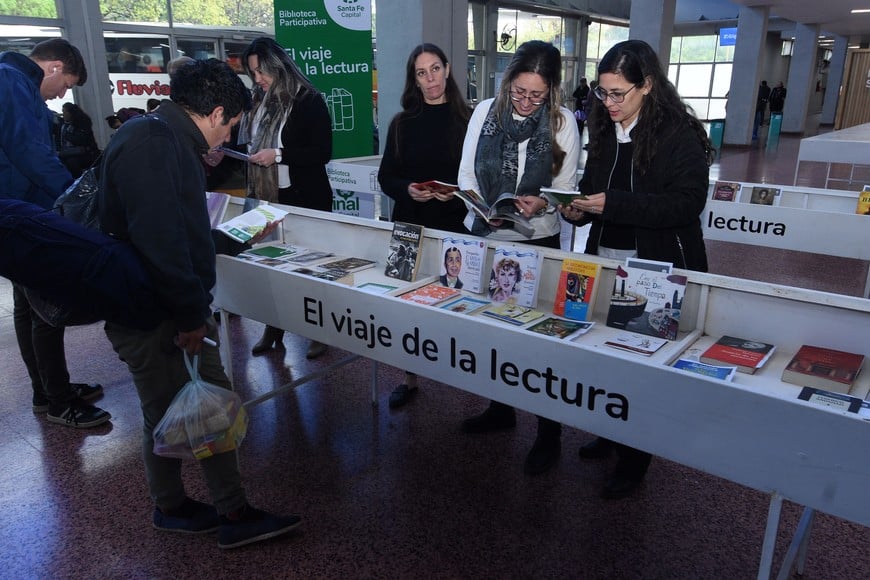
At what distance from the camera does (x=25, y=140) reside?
2531 millimetres

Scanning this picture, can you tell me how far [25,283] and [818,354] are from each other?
2067 mm

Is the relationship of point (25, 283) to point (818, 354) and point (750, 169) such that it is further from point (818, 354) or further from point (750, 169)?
point (750, 169)

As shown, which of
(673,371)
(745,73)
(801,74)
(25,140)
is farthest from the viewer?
(801,74)

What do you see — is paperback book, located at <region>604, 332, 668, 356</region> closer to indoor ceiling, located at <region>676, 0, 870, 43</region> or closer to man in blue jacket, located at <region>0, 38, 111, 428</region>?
man in blue jacket, located at <region>0, 38, 111, 428</region>

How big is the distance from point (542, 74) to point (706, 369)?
1149 millimetres

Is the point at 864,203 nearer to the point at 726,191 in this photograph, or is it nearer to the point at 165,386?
the point at 726,191

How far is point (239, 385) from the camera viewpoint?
3.25m

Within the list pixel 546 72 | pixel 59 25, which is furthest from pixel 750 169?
pixel 59 25

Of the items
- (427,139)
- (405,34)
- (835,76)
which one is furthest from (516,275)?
(835,76)

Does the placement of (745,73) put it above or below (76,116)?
above

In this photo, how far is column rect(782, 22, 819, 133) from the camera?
18375mm

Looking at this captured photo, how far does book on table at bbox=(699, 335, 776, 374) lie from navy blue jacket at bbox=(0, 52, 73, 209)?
257 centimetres

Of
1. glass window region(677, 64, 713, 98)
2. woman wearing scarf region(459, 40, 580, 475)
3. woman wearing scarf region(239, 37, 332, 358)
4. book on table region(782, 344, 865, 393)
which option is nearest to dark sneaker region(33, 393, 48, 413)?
woman wearing scarf region(239, 37, 332, 358)

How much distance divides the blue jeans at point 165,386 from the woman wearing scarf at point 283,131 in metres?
1.47
